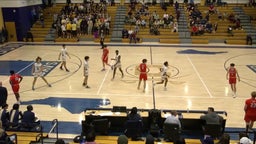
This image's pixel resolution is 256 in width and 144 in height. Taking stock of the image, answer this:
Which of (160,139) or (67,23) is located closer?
(160,139)

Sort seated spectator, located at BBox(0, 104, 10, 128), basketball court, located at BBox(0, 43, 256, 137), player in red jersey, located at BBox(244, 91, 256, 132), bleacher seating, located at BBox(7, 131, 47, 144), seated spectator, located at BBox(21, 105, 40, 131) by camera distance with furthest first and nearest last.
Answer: basketball court, located at BBox(0, 43, 256, 137) < player in red jersey, located at BBox(244, 91, 256, 132) < seated spectator, located at BBox(0, 104, 10, 128) < seated spectator, located at BBox(21, 105, 40, 131) < bleacher seating, located at BBox(7, 131, 47, 144)

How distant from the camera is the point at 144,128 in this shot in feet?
34.3

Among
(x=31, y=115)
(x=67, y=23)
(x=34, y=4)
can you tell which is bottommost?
(x=31, y=115)

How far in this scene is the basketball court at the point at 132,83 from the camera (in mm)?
13207

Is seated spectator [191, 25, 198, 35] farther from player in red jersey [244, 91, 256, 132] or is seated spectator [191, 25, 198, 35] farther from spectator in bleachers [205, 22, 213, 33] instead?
player in red jersey [244, 91, 256, 132]

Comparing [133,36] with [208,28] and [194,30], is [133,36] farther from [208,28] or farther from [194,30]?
[208,28]

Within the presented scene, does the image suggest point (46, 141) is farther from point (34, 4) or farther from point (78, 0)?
point (78, 0)

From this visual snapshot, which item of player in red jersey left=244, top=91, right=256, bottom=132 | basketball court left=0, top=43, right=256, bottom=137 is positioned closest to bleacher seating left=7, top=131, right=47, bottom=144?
basketball court left=0, top=43, right=256, bottom=137

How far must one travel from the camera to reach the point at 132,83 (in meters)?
16.5

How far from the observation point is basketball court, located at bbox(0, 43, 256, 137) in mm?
13207

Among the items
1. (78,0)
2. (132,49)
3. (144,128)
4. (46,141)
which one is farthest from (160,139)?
(78,0)

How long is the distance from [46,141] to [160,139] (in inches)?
135

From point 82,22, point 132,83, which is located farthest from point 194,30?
point 132,83

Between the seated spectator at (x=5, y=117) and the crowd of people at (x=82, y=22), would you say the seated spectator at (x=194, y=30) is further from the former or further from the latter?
the seated spectator at (x=5, y=117)
